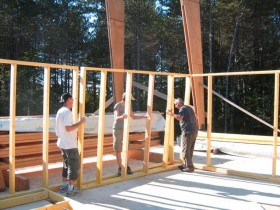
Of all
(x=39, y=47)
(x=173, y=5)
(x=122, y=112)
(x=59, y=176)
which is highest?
(x=173, y=5)

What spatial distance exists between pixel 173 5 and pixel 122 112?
2030 cm

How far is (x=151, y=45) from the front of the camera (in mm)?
24984

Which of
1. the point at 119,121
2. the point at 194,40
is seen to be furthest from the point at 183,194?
the point at 194,40

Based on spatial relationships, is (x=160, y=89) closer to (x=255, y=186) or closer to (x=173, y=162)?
(x=173, y=162)

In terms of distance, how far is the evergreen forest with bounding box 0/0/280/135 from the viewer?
21797 millimetres

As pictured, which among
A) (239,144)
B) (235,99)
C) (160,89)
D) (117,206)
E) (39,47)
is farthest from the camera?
(160,89)

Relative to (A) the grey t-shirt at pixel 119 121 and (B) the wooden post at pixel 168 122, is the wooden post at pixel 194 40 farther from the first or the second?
(A) the grey t-shirt at pixel 119 121

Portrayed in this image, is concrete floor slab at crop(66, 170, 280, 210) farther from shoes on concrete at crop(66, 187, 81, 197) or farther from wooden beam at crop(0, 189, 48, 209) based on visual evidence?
wooden beam at crop(0, 189, 48, 209)

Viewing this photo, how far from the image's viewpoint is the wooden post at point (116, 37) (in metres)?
9.69

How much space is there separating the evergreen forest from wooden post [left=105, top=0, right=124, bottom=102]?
13228 mm

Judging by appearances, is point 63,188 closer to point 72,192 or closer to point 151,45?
point 72,192

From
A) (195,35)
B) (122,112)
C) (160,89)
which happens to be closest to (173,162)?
(122,112)

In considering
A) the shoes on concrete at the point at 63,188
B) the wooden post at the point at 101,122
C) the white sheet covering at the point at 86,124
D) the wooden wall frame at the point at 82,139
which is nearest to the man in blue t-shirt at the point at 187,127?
the wooden wall frame at the point at 82,139

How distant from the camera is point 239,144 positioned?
32.0 feet
